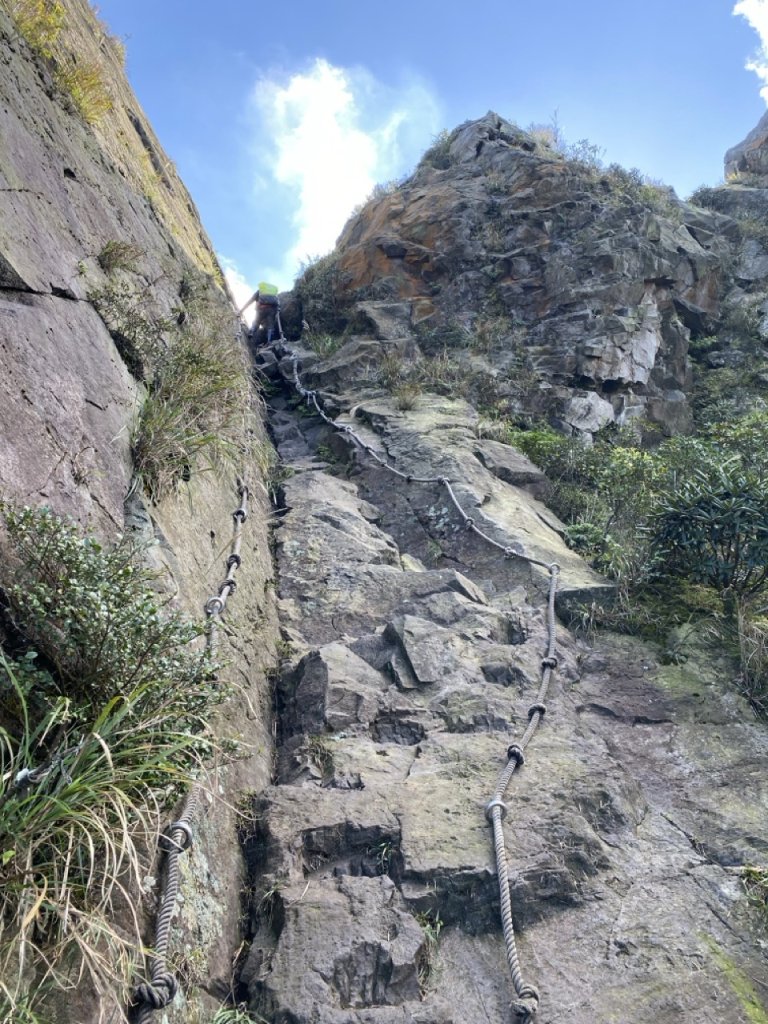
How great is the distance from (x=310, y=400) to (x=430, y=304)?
3.49 m

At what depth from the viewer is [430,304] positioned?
13.0 m

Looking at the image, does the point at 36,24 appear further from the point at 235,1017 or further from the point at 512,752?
the point at 235,1017

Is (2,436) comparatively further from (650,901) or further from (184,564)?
(650,901)

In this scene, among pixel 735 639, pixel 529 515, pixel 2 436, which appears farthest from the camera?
pixel 529 515

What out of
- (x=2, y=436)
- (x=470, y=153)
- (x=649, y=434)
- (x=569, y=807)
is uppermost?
(x=470, y=153)

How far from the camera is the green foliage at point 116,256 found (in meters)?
5.79

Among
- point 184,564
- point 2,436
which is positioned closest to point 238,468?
point 184,564

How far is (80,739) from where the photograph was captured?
2.62 metres

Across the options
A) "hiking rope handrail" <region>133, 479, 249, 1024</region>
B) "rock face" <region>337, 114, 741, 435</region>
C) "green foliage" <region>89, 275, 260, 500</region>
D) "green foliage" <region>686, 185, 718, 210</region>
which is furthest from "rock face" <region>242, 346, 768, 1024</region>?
"green foliage" <region>686, 185, 718, 210</region>

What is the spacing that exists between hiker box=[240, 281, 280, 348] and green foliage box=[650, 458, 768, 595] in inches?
370

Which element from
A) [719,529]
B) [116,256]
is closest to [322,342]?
[116,256]

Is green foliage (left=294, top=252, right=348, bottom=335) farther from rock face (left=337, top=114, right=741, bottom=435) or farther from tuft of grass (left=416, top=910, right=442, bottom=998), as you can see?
tuft of grass (left=416, top=910, right=442, bottom=998)

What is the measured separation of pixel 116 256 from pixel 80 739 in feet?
14.3

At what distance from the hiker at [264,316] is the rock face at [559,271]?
4.57 ft
